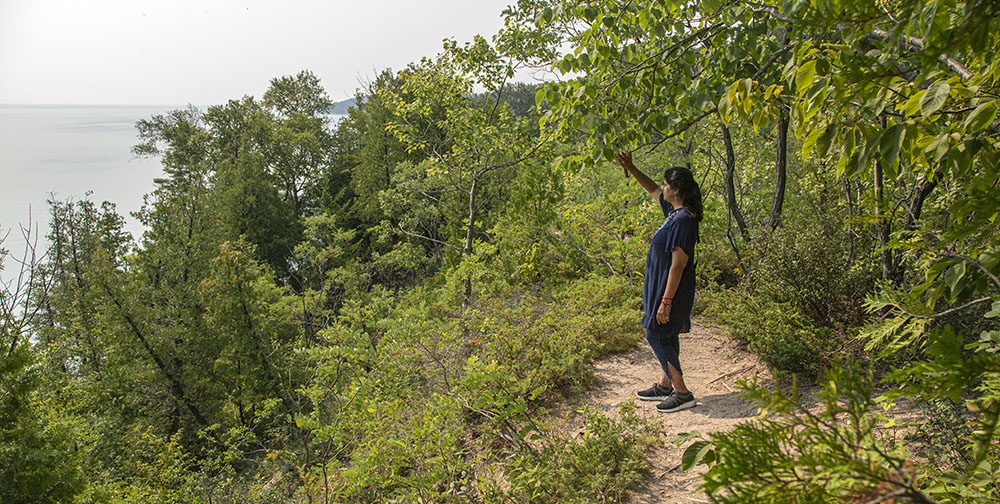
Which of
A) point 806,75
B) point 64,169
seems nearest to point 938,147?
point 806,75

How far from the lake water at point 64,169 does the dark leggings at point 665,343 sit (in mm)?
12872

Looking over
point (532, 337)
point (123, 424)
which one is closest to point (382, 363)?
point (532, 337)

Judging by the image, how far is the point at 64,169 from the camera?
43562 millimetres

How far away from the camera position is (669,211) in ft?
13.0

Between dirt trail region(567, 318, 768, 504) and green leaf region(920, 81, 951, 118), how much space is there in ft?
7.65

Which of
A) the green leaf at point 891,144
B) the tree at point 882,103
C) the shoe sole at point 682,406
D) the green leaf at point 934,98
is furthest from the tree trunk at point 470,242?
the green leaf at point 934,98

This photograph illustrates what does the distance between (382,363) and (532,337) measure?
5.34ft

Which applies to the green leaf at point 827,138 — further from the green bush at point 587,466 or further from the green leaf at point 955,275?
the green bush at point 587,466

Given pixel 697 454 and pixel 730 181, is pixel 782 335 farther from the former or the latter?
pixel 697 454

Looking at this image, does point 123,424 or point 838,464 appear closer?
point 838,464

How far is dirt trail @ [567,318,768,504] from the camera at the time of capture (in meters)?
3.26

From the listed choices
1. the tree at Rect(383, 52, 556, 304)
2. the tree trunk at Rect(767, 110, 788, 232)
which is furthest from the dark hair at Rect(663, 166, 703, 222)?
the tree at Rect(383, 52, 556, 304)

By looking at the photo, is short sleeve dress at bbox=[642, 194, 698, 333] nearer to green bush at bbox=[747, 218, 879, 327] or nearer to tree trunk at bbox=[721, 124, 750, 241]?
green bush at bbox=[747, 218, 879, 327]

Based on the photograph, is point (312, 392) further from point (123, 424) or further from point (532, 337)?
point (123, 424)
